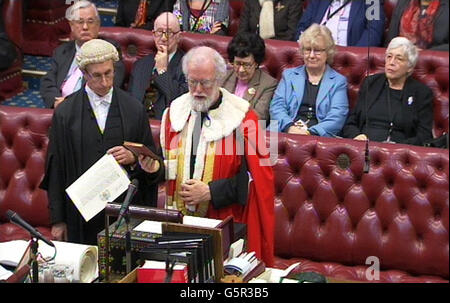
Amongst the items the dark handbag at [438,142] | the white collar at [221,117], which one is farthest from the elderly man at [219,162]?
the dark handbag at [438,142]

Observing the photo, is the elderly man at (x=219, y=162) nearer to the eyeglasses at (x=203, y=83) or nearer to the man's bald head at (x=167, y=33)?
the eyeglasses at (x=203, y=83)

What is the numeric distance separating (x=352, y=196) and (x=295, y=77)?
0.83 metres

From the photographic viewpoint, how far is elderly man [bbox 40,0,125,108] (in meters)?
4.90

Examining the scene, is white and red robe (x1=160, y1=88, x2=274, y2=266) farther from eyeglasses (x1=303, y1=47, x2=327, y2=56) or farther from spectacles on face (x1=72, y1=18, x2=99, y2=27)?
spectacles on face (x1=72, y1=18, x2=99, y2=27)

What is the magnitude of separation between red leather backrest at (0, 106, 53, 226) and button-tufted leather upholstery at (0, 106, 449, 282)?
0.18 m

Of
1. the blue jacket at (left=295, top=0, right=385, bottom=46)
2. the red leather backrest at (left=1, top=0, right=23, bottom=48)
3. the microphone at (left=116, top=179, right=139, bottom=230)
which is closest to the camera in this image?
the microphone at (left=116, top=179, right=139, bottom=230)

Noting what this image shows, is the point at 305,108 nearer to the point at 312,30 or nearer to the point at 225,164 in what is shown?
the point at 312,30

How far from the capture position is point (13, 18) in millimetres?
5906

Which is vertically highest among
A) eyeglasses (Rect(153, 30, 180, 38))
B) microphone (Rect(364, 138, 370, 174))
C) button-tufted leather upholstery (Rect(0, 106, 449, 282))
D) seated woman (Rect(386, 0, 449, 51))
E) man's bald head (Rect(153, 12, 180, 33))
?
seated woman (Rect(386, 0, 449, 51))

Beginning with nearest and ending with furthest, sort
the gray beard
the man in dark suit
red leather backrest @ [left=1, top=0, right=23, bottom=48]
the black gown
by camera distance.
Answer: the gray beard → the black gown → the man in dark suit → red leather backrest @ [left=1, top=0, right=23, bottom=48]

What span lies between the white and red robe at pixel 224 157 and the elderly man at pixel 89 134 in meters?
0.09

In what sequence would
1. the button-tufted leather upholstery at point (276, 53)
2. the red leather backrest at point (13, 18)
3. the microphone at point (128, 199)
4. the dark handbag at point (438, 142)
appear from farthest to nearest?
the red leather backrest at point (13, 18) < the button-tufted leather upholstery at point (276, 53) < the dark handbag at point (438, 142) < the microphone at point (128, 199)

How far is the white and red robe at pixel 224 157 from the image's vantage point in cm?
369

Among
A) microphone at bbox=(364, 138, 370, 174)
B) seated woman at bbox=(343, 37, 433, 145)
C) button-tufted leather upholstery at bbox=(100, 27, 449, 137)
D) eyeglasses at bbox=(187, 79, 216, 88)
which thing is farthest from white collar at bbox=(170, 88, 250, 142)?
button-tufted leather upholstery at bbox=(100, 27, 449, 137)
